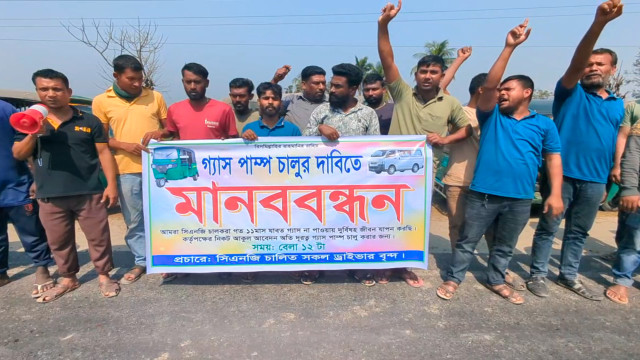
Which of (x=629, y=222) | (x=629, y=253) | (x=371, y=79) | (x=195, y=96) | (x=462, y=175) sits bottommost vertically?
(x=629, y=253)

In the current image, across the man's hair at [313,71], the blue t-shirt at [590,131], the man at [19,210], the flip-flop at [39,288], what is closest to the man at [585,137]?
the blue t-shirt at [590,131]

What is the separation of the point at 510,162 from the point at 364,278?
158 cm

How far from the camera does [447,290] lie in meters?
3.07

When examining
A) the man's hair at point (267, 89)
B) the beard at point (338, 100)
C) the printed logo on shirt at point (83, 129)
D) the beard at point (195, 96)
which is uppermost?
the man's hair at point (267, 89)

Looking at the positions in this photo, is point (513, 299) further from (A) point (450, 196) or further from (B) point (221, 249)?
(B) point (221, 249)

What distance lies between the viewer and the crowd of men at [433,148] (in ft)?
9.46

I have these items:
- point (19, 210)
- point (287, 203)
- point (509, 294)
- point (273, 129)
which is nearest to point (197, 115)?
point (273, 129)

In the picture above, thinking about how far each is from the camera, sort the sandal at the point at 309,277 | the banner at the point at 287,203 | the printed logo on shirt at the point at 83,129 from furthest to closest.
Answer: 1. the sandal at the point at 309,277
2. the banner at the point at 287,203
3. the printed logo on shirt at the point at 83,129

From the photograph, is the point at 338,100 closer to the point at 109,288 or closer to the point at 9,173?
the point at 109,288

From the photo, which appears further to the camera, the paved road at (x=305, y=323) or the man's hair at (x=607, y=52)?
the man's hair at (x=607, y=52)

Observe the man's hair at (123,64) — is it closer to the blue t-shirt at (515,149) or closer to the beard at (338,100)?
the beard at (338,100)

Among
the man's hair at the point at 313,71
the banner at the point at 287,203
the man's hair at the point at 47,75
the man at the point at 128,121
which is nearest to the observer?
the man's hair at the point at 47,75

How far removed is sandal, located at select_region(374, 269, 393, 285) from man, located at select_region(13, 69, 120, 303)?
229cm

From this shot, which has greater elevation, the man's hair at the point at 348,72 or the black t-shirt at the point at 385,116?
the man's hair at the point at 348,72
